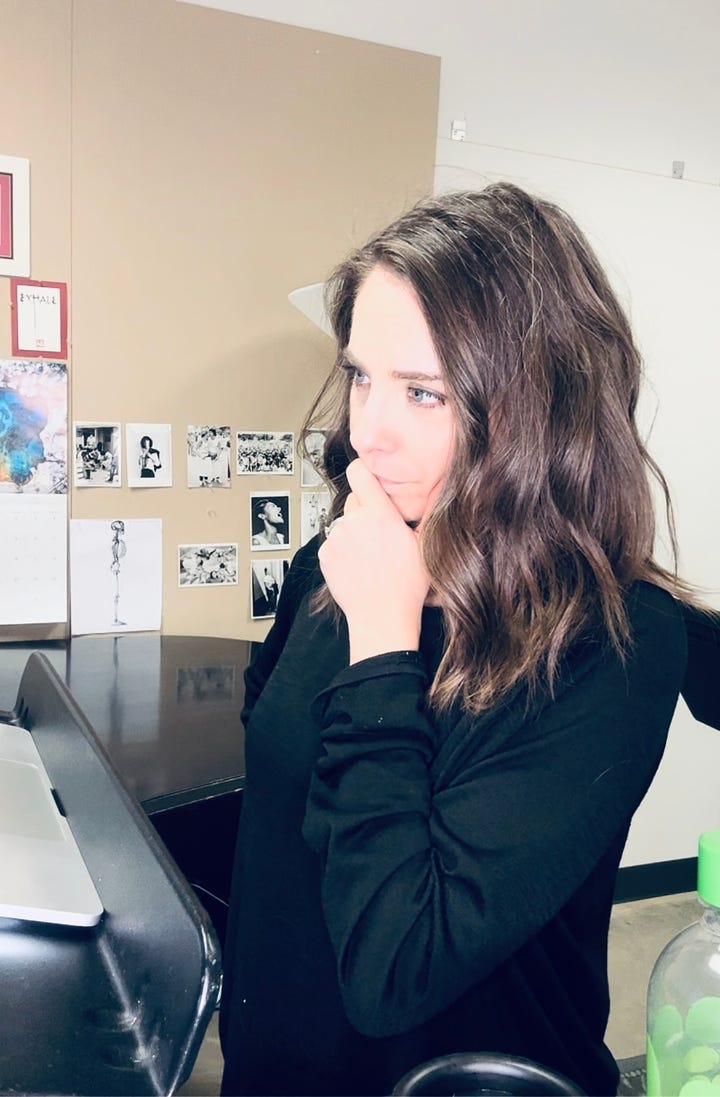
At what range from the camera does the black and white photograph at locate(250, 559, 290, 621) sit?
85.5 inches

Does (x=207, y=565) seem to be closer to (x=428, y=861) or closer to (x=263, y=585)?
(x=263, y=585)

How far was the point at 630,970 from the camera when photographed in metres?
2.30

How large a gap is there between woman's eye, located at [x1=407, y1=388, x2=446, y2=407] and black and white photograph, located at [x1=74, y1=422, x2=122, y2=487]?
1.37 meters

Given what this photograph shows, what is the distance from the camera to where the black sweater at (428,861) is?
62 cm

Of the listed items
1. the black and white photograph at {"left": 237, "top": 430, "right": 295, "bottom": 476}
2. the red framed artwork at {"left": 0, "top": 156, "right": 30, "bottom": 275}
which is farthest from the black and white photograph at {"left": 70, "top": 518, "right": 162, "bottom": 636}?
the red framed artwork at {"left": 0, "top": 156, "right": 30, "bottom": 275}

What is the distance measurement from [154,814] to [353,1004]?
59 centimetres

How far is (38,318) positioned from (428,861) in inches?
64.4

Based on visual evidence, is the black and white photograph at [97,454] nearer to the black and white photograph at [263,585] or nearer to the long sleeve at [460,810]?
the black and white photograph at [263,585]

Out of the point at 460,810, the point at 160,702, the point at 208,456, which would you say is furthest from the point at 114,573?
the point at 460,810

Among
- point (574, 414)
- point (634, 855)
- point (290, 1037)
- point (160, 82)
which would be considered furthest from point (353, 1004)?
point (634, 855)

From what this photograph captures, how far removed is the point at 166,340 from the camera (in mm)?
2006

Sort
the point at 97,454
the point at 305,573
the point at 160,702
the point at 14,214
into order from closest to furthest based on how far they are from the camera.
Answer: the point at 305,573 < the point at 160,702 < the point at 14,214 < the point at 97,454

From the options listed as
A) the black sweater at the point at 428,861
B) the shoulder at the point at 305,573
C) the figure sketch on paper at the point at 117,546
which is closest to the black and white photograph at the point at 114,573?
the figure sketch on paper at the point at 117,546

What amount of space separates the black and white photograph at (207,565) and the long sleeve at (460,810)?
56.9 inches
